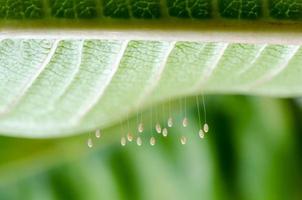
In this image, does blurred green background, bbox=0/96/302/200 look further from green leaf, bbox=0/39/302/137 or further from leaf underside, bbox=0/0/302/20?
leaf underside, bbox=0/0/302/20

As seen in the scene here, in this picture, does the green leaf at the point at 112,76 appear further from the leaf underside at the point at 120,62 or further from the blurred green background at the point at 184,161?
the blurred green background at the point at 184,161

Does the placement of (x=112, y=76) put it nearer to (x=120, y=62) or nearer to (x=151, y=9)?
(x=120, y=62)

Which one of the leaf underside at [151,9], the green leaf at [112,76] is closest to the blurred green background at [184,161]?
→ the green leaf at [112,76]

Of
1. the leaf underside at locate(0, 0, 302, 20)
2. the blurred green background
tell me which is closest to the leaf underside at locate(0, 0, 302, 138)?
the leaf underside at locate(0, 0, 302, 20)

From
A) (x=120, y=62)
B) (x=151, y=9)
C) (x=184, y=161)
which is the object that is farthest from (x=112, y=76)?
(x=184, y=161)

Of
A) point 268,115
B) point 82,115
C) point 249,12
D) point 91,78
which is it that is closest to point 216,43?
point 249,12

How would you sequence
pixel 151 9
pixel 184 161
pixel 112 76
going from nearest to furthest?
pixel 151 9 → pixel 112 76 → pixel 184 161
